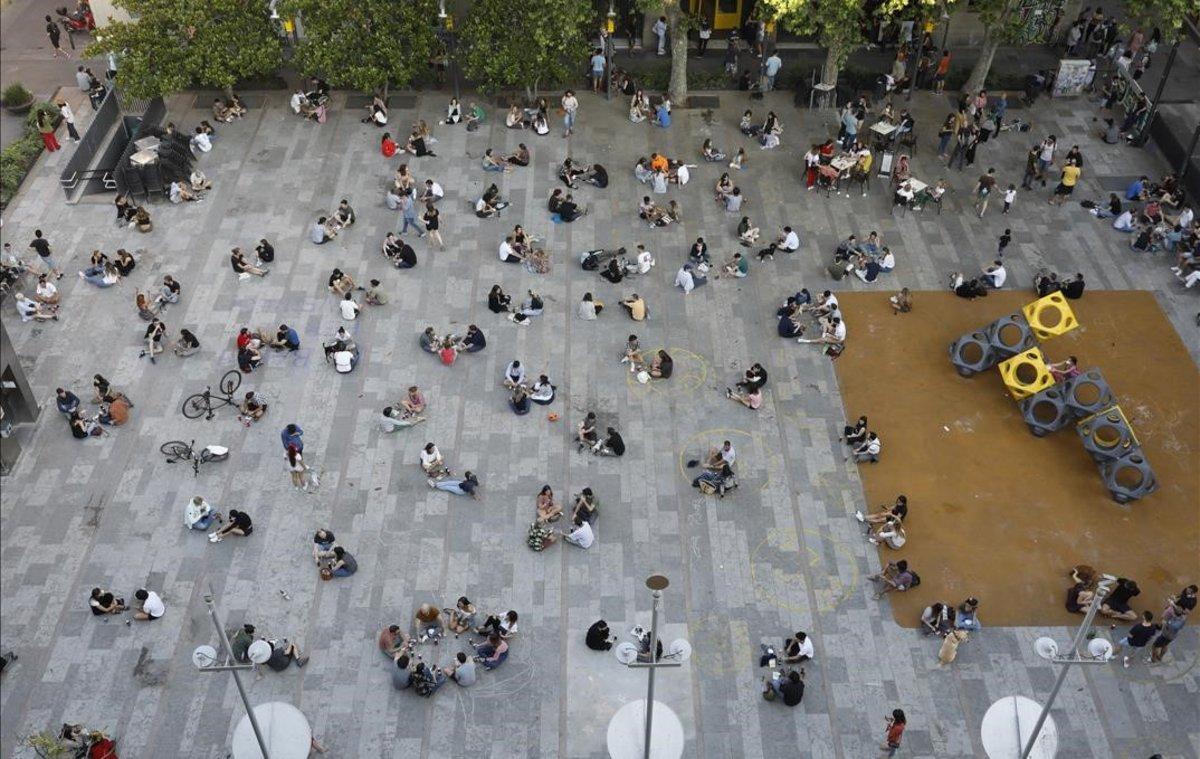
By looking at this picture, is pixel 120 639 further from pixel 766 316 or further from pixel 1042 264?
pixel 1042 264

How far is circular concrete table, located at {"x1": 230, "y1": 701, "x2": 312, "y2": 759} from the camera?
59.4ft

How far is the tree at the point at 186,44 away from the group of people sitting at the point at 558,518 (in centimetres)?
2195

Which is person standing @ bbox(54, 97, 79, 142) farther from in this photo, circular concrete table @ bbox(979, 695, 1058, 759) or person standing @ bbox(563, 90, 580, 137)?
circular concrete table @ bbox(979, 695, 1058, 759)

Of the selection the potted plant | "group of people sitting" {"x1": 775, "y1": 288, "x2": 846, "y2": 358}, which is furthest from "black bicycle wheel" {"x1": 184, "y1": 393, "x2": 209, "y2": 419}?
the potted plant

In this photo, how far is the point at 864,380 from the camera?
29.3m

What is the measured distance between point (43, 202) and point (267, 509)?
1707 cm

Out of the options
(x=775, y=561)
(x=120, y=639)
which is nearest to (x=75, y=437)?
(x=120, y=639)

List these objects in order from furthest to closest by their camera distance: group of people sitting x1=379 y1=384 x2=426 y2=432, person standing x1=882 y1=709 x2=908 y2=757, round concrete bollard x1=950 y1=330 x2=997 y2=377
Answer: round concrete bollard x1=950 y1=330 x2=997 y2=377 < group of people sitting x1=379 y1=384 x2=426 y2=432 < person standing x1=882 y1=709 x2=908 y2=757

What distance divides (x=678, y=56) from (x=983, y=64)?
36.2 feet

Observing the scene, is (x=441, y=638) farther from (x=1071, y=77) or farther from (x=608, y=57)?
(x=1071, y=77)

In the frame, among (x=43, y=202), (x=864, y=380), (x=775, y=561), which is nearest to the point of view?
(x=775, y=561)

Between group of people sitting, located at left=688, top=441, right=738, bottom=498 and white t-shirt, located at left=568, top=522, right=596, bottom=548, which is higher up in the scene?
group of people sitting, located at left=688, top=441, right=738, bottom=498

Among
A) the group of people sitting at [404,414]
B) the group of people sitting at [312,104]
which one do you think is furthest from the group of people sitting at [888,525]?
the group of people sitting at [312,104]

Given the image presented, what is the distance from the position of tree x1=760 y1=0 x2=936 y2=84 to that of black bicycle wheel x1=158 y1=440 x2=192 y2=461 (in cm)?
2155
